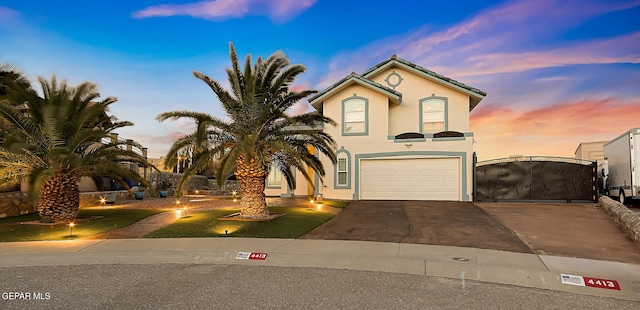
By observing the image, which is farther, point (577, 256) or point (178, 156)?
point (178, 156)

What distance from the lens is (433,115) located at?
826 inches

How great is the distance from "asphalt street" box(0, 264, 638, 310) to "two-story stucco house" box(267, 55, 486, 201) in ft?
45.5

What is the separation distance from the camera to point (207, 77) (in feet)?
40.2

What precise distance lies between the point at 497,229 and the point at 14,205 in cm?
1880

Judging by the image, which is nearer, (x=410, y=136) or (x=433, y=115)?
(x=410, y=136)

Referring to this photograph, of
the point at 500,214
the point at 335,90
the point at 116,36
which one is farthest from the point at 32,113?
the point at 500,214

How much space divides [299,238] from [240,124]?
5193mm

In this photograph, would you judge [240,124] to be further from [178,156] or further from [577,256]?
[577,256]

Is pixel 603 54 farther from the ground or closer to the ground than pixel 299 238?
farther from the ground

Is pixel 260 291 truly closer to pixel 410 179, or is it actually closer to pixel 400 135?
pixel 410 179

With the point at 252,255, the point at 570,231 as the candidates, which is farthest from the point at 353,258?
the point at 570,231

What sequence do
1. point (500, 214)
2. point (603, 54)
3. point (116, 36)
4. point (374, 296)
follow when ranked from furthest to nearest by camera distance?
point (116, 36) → point (603, 54) → point (500, 214) → point (374, 296)

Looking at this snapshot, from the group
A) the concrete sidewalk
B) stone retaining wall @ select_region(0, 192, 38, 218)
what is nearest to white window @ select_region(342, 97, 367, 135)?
the concrete sidewalk

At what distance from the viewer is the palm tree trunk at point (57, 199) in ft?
38.0
